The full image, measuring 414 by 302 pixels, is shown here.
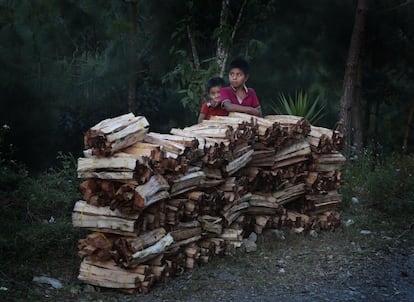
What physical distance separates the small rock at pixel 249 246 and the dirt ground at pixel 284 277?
0.07 meters

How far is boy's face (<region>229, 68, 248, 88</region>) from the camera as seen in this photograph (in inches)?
329

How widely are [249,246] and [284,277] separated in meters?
0.85

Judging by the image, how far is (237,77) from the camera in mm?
8367

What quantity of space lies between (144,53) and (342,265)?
8.05 metres

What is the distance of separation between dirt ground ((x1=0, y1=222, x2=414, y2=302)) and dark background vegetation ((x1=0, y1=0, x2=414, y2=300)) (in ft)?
1.91

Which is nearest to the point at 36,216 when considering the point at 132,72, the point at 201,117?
the point at 201,117

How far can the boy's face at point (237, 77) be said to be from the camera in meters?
8.35

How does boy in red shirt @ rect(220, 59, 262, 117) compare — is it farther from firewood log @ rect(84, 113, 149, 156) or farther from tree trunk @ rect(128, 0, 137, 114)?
tree trunk @ rect(128, 0, 137, 114)

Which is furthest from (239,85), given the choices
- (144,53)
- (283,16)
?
(283,16)

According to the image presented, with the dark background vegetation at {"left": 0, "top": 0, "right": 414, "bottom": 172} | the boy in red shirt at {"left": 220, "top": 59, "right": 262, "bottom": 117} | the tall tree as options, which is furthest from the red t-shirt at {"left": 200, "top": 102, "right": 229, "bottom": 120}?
the tall tree

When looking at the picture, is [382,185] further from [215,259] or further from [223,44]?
[215,259]

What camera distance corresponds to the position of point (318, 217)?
29.3 ft

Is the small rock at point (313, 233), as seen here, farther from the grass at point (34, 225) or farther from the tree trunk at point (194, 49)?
the tree trunk at point (194, 49)

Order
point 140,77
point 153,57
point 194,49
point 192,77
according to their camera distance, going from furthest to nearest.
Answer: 1. point 140,77
2. point 153,57
3. point 194,49
4. point 192,77
